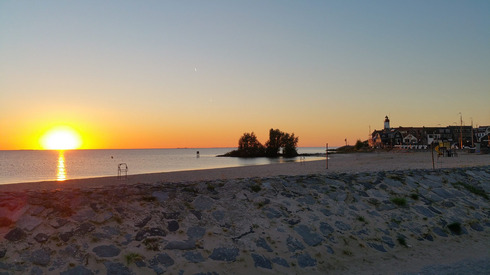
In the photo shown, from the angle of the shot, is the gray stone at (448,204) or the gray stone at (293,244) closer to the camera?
the gray stone at (293,244)

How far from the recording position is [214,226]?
7.82 meters

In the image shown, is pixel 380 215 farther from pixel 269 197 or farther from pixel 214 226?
pixel 214 226

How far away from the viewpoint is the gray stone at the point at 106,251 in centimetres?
642

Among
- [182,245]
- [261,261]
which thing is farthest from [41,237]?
[261,261]

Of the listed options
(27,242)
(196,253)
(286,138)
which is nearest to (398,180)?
(196,253)

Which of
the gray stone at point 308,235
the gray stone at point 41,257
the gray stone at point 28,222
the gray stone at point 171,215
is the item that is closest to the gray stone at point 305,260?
the gray stone at point 308,235

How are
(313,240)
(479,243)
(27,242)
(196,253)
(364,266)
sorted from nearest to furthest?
(27,242) → (196,253) → (364,266) → (313,240) → (479,243)

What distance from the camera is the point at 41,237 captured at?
6504mm

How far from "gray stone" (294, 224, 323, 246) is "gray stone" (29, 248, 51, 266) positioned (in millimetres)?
5169

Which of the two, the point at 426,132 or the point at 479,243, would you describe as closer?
the point at 479,243

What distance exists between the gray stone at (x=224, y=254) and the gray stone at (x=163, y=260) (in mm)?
818

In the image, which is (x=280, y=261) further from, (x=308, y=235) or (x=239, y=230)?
(x=308, y=235)

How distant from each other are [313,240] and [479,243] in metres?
4.75

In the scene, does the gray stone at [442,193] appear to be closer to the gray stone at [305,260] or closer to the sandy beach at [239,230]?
the sandy beach at [239,230]
